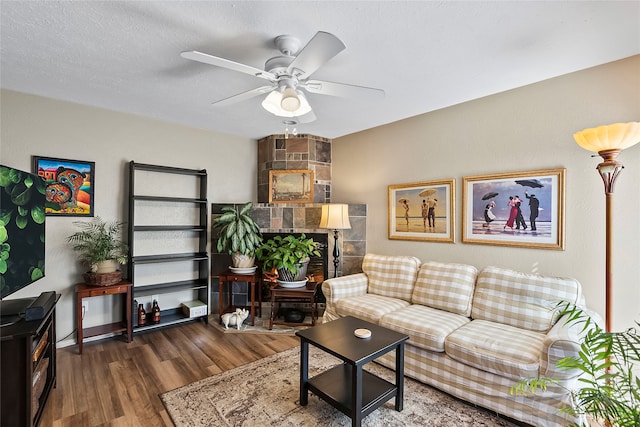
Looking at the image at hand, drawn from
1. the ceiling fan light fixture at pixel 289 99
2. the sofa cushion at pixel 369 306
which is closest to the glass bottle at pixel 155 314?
the sofa cushion at pixel 369 306

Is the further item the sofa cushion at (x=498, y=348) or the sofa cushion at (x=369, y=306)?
the sofa cushion at (x=369, y=306)

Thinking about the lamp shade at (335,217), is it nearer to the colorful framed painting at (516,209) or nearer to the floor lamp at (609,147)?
the colorful framed painting at (516,209)

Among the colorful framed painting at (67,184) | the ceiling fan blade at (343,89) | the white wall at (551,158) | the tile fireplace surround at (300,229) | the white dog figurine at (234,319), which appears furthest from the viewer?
the tile fireplace surround at (300,229)

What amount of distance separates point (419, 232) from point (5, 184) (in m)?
3.58

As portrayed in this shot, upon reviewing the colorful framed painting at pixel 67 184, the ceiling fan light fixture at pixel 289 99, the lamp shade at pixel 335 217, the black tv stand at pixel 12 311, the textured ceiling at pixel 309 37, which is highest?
the textured ceiling at pixel 309 37

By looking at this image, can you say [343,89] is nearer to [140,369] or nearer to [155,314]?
[140,369]

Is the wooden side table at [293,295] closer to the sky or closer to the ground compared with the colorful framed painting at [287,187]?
closer to the ground

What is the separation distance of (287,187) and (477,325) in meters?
2.86

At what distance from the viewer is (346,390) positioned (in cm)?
204

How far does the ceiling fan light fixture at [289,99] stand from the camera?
1.90 meters

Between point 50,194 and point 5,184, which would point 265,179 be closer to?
point 50,194

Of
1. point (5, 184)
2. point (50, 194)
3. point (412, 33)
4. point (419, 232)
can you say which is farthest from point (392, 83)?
point (50, 194)

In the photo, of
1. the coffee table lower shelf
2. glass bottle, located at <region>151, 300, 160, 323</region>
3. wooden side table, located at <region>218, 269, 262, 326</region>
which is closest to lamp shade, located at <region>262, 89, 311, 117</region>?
the coffee table lower shelf

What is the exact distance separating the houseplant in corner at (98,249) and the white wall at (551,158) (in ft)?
10.2
